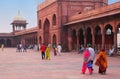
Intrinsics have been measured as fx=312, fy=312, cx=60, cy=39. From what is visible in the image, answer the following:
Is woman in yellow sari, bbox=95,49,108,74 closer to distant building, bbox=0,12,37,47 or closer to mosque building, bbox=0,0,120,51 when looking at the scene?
mosque building, bbox=0,0,120,51

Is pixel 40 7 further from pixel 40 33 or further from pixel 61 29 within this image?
pixel 61 29

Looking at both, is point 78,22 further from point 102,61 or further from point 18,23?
point 18,23

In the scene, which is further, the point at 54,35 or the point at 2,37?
the point at 2,37

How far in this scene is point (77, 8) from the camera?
1527 inches

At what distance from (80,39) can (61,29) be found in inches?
109

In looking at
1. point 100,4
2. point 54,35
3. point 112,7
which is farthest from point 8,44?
point 112,7

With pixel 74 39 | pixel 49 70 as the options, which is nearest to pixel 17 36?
pixel 74 39

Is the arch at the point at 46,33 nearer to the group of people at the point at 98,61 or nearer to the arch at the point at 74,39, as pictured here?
the arch at the point at 74,39

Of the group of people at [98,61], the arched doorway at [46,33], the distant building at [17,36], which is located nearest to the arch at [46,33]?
the arched doorway at [46,33]

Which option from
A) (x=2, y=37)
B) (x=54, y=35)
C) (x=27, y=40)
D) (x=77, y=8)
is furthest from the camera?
(x=2, y=37)

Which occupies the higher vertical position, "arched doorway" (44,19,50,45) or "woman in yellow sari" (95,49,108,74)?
"arched doorway" (44,19,50,45)

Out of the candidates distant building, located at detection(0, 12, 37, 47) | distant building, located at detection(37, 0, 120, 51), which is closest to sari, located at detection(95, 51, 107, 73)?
distant building, located at detection(37, 0, 120, 51)

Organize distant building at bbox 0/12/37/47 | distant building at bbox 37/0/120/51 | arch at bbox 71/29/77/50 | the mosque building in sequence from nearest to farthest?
the mosque building
distant building at bbox 37/0/120/51
arch at bbox 71/29/77/50
distant building at bbox 0/12/37/47

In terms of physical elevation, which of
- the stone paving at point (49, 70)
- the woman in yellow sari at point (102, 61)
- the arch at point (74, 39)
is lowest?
the stone paving at point (49, 70)
